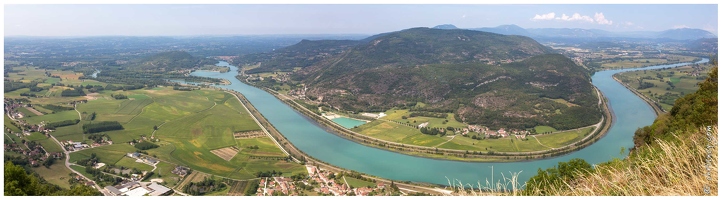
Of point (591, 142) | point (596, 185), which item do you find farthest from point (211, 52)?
point (596, 185)

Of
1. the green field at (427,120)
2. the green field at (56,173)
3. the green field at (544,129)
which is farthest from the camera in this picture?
the green field at (427,120)

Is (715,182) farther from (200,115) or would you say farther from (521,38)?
(521,38)

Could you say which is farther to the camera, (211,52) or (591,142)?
(211,52)

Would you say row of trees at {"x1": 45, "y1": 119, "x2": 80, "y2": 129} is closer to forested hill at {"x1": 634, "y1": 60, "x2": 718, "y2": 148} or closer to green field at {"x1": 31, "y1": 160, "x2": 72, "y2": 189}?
green field at {"x1": 31, "y1": 160, "x2": 72, "y2": 189}

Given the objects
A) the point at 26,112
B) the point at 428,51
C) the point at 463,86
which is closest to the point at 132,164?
the point at 26,112

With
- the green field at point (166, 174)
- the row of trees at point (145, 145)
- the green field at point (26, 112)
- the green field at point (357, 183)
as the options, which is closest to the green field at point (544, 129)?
the green field at point (357, 183)

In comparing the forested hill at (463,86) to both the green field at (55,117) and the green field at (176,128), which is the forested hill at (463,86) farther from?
the green field at (55,117)

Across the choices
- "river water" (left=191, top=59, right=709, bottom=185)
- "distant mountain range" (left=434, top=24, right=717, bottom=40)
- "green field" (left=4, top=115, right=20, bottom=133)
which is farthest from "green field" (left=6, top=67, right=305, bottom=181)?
"distant mountain range" (left=434, top=24, right=717, bottom=40)
